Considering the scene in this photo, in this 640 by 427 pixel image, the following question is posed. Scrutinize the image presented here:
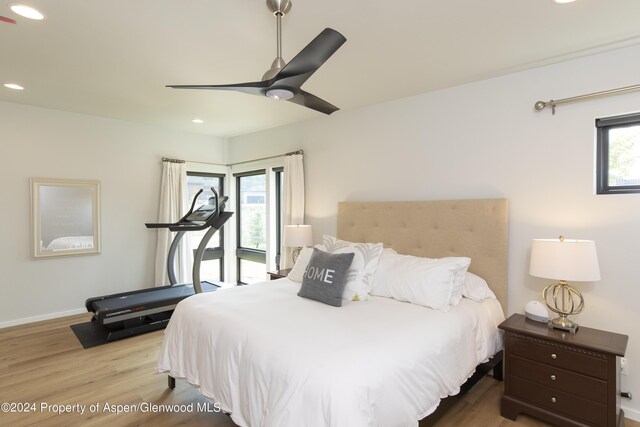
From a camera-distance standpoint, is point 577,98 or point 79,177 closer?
point 577,98

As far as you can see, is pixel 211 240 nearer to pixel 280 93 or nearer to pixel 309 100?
pixel 309 100

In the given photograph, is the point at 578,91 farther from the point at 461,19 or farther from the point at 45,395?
the point at 45,395

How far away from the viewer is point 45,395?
2480 millimetres

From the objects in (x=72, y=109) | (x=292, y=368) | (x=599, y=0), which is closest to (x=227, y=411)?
(x=292, y=368)

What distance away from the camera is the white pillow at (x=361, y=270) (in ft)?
8.53

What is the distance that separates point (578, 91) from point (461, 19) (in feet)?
3.89

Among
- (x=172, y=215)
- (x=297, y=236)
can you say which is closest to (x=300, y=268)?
(x=297, y=236)

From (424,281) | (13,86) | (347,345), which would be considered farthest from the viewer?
(13,86)

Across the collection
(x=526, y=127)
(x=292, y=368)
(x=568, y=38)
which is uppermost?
(x=568, y=38)

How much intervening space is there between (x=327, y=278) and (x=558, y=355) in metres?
1.58

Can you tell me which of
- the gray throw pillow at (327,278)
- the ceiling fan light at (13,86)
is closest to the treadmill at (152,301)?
the ceiling fan light at (13,86)

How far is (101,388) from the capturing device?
2578mm

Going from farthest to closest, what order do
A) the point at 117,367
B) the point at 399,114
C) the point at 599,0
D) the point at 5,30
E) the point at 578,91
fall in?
the point at 399,114
the point at 117,367
the point at 578,91
the point at 5,30
the point at 599,0

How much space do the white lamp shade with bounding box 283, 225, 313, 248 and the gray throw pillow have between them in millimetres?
1184
